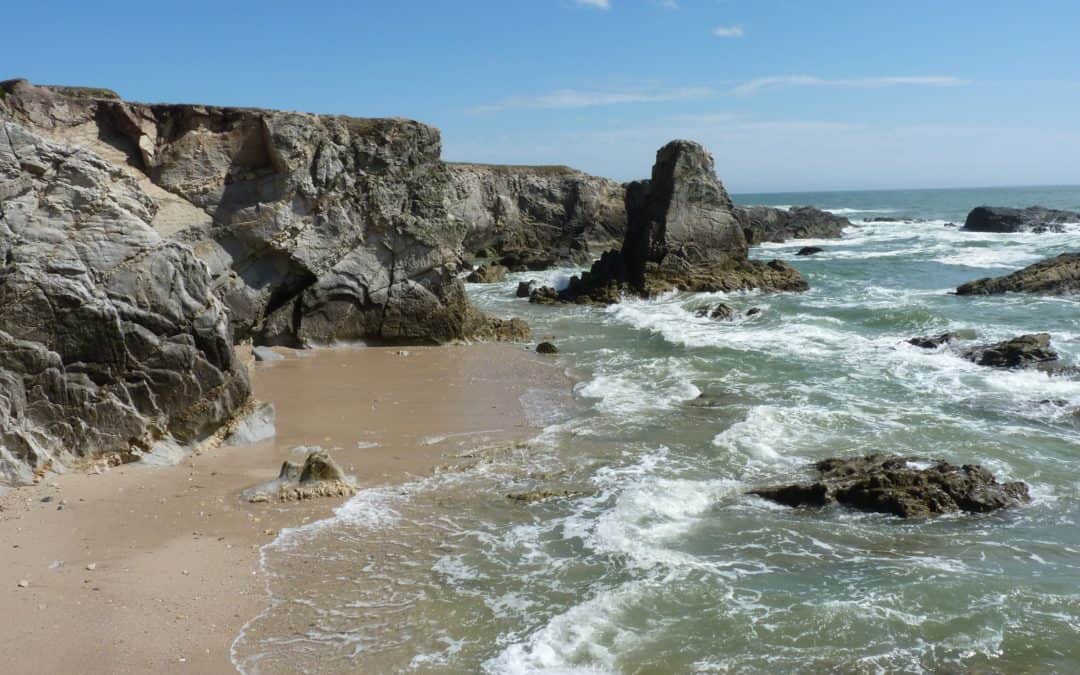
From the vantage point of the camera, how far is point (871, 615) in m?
7.31

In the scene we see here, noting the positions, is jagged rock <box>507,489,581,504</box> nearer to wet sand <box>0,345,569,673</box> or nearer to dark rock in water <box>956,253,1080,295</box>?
wet sand <box>0,345,569,673</box>

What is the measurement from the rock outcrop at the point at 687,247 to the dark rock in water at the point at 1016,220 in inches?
1194

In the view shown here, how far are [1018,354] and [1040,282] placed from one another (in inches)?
480

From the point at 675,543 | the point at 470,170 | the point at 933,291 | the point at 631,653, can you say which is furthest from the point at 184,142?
the point at 470,170

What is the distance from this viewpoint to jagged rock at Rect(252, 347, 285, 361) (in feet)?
54.4

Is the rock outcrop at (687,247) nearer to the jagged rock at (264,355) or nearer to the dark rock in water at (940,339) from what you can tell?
the dark rock in water at (940,339)

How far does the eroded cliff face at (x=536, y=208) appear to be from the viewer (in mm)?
48188

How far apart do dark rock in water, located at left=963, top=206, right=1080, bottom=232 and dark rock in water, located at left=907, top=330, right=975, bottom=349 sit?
38360 mm

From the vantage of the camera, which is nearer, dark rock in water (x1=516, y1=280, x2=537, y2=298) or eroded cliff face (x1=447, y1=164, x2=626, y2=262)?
dark rock in water (x1=516, y1=280, x2=537, y2=298)

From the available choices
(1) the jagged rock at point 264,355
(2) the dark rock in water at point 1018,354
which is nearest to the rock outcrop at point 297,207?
(1) the jagged rock at point 264,355

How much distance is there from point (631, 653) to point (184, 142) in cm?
1340

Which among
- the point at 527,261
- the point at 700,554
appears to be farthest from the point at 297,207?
the point at 527,261

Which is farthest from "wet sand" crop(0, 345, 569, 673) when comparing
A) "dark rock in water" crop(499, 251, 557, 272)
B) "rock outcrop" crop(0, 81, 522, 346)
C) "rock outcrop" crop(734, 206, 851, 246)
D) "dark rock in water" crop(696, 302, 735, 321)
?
"rock outcrop" crop(734, 206, 851, 246)

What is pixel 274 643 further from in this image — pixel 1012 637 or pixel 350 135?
pixel 350 135
